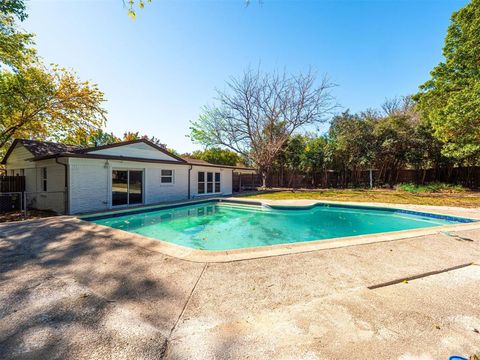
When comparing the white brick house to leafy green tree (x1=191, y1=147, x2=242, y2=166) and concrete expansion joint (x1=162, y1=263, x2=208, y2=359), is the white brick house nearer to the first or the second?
concrete expansion joint (x1=162, y1=263, x2=208, y2=359)

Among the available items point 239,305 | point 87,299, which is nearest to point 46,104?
point 87,299

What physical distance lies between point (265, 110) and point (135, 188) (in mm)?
12970

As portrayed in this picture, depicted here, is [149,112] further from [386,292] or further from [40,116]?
[386,292]

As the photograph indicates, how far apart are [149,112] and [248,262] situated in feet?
52.6

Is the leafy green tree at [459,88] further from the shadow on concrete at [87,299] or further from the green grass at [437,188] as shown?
the shadow on concrete at [87,299]

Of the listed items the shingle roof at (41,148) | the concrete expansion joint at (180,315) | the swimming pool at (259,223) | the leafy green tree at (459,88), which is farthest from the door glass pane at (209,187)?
the leafy green tree at (459,88)

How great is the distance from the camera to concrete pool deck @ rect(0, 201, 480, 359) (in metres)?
1.69

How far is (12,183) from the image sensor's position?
10.8 m

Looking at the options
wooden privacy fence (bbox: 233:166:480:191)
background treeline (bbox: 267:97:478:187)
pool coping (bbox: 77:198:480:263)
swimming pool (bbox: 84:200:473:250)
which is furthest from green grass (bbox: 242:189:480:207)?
pool coping (bbox: 77:198:480:263)

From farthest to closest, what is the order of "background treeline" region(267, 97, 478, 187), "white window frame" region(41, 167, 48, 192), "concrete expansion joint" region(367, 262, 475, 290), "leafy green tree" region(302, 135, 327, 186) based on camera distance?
"leafy green tree" region(302, 135, 327, 186) < "background treeline" region(267, 97, 478, 187) < "white window frame" region(41, 167, 48, 192) < "concrete expansion joint" region(367, 262, 475, 290)

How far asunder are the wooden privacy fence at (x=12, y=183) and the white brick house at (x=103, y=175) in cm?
23

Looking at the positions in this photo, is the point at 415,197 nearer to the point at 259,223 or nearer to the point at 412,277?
the point at 259,223

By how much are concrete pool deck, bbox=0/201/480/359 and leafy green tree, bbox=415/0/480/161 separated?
1054cm

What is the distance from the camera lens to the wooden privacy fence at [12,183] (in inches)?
417
